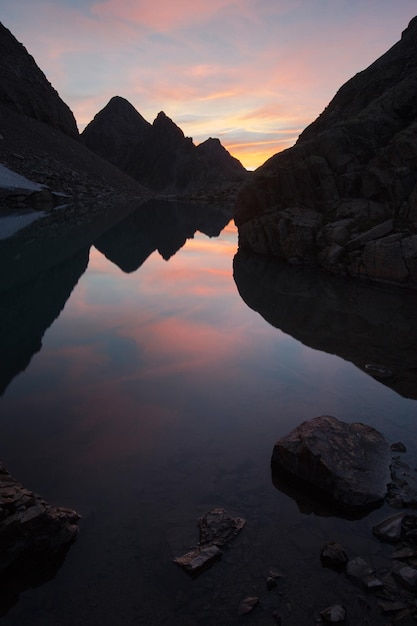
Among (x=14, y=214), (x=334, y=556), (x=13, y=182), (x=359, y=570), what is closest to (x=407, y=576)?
(x=359, y=570)

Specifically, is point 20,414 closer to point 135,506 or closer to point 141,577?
point 135,506

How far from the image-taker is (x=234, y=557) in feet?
23.0

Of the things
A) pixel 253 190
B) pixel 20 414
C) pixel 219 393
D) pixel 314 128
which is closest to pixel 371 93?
pixel 314 128

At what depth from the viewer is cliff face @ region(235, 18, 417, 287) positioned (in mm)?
27297

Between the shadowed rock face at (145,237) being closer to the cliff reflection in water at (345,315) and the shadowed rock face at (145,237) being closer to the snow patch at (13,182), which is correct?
the cliff reflection in water at (345,315)

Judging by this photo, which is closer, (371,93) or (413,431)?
(413,431)

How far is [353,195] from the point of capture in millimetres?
32906

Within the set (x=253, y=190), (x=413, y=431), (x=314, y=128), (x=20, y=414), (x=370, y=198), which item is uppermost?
(x=314, y=128)

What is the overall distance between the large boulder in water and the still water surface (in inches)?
16.9

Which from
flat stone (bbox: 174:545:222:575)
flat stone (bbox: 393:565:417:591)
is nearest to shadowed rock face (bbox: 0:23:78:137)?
flat stone (bbox: 174:545:222:575)

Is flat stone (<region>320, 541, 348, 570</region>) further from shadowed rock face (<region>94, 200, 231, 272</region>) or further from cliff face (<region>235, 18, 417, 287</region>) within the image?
shadowed rock face (<region>94, 200, 231, 272</region>)

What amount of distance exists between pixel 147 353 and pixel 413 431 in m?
9.05

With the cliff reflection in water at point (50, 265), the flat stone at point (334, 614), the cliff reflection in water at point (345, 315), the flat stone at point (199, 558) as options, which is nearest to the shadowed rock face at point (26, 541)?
the flat stone at point (199, 558)

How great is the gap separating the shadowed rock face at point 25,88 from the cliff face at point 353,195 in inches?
4030
